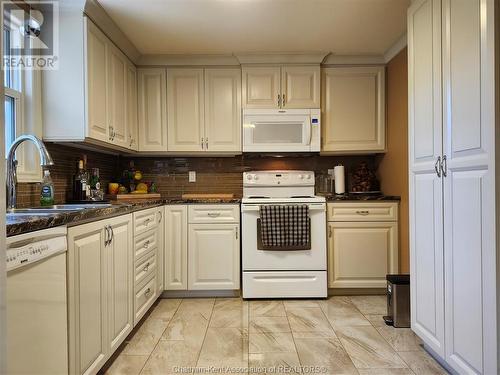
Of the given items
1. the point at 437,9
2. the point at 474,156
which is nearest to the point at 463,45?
the point at 437,9

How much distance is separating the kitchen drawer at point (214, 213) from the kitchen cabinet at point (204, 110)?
58 cm

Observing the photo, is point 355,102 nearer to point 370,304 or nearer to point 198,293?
point 370,304

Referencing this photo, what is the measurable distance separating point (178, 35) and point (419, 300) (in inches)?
101

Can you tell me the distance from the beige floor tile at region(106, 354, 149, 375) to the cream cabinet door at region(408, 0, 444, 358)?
1581 mm

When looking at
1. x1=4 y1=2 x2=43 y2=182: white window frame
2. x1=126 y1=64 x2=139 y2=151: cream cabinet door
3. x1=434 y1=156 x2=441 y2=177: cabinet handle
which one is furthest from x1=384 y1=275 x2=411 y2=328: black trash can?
x1=4 y1=2 x2=43 y2=182: white window frame

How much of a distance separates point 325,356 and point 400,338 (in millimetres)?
581

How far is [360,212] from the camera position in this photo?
2953 mm

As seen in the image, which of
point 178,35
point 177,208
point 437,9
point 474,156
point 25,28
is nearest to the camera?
point 474,156

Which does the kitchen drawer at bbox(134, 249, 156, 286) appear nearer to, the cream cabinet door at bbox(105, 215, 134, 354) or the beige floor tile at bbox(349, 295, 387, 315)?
the cream cabinet door at bbox(105, 215, 134, 354)

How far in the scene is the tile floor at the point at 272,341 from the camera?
181 cm

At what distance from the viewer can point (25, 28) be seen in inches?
82.2

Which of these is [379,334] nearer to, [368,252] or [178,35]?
[368,252]

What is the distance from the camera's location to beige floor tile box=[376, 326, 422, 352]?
202 cm

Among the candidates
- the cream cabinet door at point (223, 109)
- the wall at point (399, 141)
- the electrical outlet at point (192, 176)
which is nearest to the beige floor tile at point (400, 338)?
the wall at point (399, 141)
